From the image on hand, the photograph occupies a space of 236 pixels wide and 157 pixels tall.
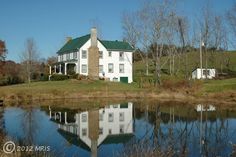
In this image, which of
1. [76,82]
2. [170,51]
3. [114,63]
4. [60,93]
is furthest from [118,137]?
[170,51]

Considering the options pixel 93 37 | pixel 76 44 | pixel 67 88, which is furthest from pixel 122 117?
pixel 76 44

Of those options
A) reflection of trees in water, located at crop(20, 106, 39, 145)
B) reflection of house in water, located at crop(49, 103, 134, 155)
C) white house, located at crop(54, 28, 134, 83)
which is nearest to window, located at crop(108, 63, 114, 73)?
white house, located at crop(54, 28, 134, 83)

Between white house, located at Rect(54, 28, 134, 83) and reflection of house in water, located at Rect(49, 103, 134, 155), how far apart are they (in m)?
29.7

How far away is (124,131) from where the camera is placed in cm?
2158

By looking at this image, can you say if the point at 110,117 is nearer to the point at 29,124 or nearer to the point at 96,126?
the point at 96,126

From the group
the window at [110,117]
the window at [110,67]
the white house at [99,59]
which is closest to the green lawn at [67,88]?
the white house at [99,59]

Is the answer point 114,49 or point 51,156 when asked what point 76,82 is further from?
point 51,156

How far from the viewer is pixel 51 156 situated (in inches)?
439

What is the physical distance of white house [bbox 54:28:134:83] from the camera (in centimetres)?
6250

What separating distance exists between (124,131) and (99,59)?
42.9 m

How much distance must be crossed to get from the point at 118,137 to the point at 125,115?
9.97 m

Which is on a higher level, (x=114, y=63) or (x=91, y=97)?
(x=114, y=63)

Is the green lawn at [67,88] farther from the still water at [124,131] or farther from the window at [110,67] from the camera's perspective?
the window at [110,67]

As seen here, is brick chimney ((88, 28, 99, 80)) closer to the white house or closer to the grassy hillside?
the white house
